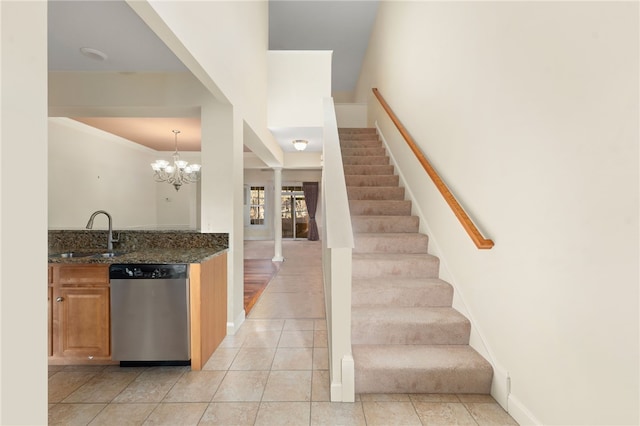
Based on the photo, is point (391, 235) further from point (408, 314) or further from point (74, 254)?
point (74, 254)

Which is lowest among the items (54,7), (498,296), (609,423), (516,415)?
(516,415)

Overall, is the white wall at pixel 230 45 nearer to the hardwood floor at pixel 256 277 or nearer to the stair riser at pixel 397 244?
the stair riser at pixel 397 244

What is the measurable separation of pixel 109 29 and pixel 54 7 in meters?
0.30

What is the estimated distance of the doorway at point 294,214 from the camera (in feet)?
36.6

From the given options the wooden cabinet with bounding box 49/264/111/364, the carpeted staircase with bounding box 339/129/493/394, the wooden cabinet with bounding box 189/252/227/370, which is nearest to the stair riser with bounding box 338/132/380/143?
the carpeted staircase with bounding box 339/129/493/394

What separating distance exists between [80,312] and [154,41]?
84.7 inches

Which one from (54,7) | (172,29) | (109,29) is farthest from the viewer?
(109,29)

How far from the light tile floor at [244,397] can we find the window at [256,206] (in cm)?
844

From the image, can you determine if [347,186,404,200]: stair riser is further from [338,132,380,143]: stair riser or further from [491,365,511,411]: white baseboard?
[491,365,511,411]: white baseboard

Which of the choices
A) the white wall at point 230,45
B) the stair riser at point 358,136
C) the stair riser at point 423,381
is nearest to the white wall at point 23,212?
the white wall at point 230,45

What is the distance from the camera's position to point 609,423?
120 centimetres

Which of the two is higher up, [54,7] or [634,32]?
[54,7]

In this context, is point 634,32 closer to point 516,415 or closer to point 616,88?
point 616,88

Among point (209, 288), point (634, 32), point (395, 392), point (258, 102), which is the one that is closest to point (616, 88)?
point (634, 32)
